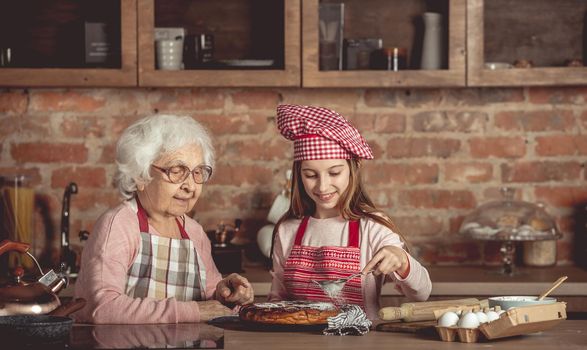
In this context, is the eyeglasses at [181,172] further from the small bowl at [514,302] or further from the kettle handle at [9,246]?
the small bowl at [514,302]

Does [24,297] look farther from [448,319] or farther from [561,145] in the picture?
[561,145]

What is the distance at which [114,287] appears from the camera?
8.88 ft

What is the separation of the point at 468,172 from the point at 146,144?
70.3 inches

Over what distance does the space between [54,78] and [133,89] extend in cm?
37

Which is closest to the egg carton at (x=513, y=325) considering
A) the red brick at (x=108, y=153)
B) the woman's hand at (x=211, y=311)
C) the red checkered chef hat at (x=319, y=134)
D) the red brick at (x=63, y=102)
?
the woman's hand at (x=211, y=311)

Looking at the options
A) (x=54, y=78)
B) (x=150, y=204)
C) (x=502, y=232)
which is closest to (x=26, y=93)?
(x=54, y=78)

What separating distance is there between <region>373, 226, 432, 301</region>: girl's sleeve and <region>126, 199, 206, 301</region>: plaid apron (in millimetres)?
556

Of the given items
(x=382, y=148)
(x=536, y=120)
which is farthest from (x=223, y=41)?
(x=536, y=120)

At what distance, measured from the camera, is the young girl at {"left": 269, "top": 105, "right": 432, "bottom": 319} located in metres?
2.88

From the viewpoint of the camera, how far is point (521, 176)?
424 centimetres

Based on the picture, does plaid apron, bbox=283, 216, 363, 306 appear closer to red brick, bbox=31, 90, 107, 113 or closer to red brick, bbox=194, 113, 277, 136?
red brick, bbox=194, 113, 277, 136

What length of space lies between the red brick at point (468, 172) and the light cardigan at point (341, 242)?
51.9 inches

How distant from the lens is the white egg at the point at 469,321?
2275 millimetres

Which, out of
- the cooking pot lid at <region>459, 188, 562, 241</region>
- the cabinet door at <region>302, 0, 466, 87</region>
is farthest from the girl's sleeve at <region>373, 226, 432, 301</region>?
the cabinet door at <region>302, 0, 466, 87</region>
